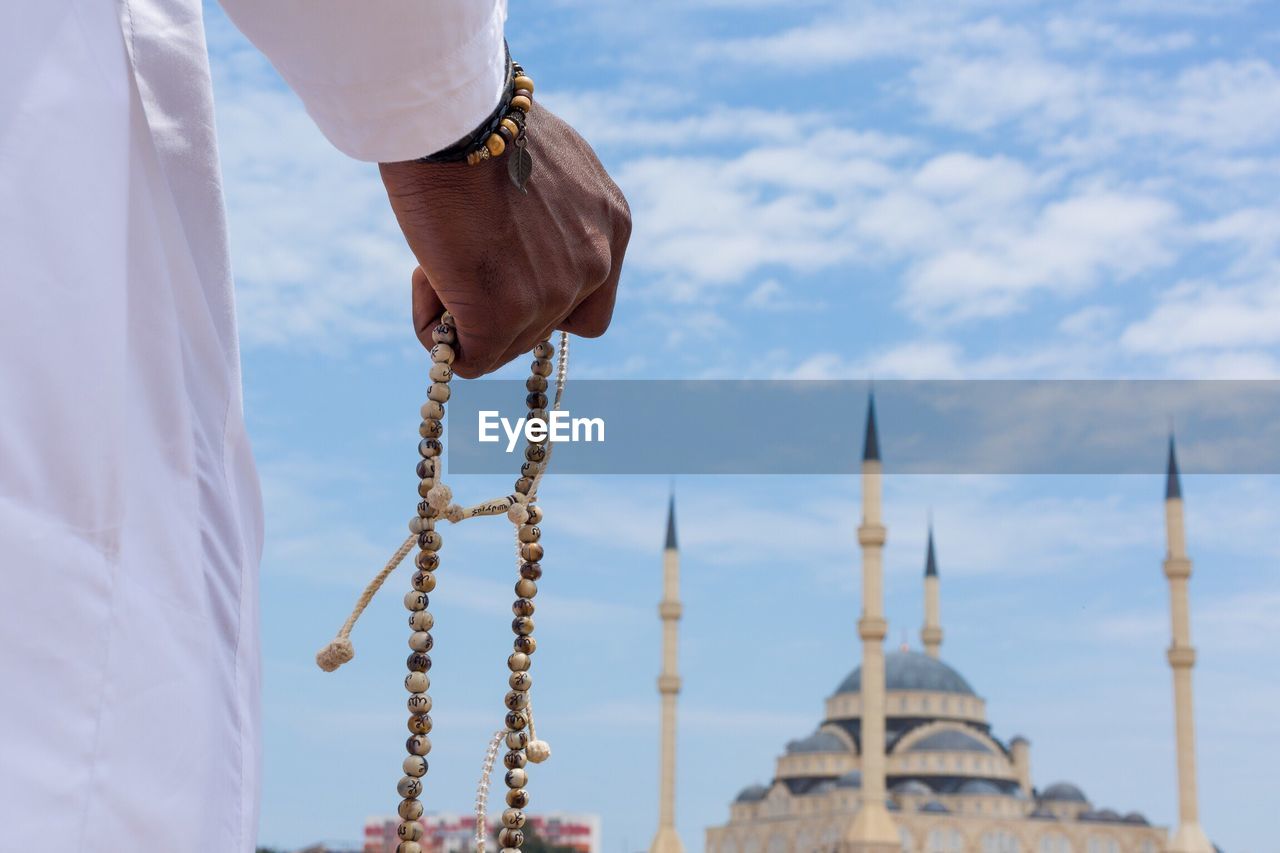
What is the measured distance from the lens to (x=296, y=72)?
2.37ft

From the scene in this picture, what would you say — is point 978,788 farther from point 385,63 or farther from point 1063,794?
point 385,63

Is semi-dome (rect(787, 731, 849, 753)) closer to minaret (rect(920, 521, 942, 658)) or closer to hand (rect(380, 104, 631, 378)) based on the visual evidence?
minaret (rect(920, 521, 942, 658))

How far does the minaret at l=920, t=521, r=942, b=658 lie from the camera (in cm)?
3866

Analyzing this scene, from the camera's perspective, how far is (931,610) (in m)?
39.7

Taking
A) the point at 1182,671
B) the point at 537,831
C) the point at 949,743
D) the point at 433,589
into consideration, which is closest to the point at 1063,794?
the point at 949,743

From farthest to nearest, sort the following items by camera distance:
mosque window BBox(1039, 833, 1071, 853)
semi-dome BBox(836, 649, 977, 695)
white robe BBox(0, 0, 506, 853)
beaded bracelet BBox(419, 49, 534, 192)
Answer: semi-dome BBox(836, 649, 977, 695) → mosque window BBox(1039, 833, 1071, 853) → beaded bracelet BBox(419, 49, 534, 192) → white robe BBox(0, 0, 506, 853)

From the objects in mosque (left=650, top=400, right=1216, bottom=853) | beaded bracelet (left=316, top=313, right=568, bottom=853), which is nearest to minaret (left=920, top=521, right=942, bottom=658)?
mosque (left=650, top=400, right=1216, bottom=853)

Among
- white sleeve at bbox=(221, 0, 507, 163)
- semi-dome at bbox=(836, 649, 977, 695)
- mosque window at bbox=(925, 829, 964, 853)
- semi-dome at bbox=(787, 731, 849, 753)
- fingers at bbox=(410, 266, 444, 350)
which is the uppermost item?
semi-dome at bbox=(836, 649, 977, 695)

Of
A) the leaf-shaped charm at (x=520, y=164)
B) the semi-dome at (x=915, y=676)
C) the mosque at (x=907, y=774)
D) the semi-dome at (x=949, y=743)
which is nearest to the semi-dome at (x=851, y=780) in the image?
the mosque at (x=907, y=774)

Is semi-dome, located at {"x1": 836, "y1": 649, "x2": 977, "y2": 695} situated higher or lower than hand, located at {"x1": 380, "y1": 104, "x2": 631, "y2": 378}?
higher

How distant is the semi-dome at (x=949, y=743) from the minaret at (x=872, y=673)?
181 inches

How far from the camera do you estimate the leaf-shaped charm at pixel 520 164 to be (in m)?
0.82

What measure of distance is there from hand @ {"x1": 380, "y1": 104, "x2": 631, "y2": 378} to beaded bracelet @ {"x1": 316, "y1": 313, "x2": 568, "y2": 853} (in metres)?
0.04

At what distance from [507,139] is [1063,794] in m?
36.4
